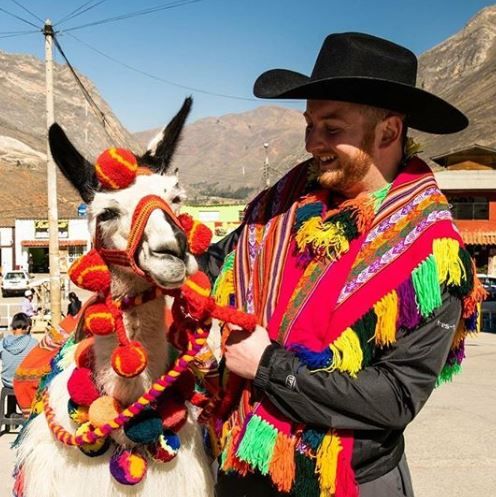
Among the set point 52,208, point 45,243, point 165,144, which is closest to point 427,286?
point 165,144

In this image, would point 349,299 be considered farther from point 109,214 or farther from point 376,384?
point 109,214

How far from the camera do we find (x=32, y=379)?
4.16m

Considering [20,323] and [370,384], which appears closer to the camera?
[370,384]

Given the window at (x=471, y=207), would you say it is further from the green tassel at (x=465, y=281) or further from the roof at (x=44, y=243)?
the green tassel at (x=465, y=281)

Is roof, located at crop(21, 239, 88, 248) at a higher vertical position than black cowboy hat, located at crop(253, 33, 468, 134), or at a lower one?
lower

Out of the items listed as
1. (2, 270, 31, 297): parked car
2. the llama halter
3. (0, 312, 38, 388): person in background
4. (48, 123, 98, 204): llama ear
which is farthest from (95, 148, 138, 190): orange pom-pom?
(2, 270, 31, 297): parked car

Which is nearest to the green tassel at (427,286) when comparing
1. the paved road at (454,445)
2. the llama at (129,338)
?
the llama at (129,338)

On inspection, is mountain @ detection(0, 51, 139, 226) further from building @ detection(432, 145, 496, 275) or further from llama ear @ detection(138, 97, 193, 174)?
building @ detection(432, 145, 496, 275)

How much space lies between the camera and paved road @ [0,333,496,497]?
454cm

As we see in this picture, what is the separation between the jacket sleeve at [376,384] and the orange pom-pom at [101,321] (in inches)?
20.0

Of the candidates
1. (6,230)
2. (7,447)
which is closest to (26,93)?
(6,230)

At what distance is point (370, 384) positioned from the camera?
64.7 inches

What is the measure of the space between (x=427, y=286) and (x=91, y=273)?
1.00m

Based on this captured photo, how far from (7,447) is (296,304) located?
4.74 m
